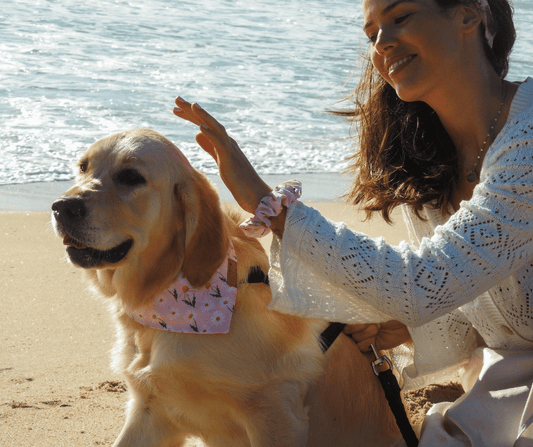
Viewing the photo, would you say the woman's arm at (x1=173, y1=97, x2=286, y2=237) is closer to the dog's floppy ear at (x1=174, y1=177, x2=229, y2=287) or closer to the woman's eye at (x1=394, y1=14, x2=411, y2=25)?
the dog's floppy ear at (x1=174, y1=177, x2=229, y2=287)

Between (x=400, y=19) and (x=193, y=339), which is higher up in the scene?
(x=400, y=19)

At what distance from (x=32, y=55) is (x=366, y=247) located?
970 centimetres

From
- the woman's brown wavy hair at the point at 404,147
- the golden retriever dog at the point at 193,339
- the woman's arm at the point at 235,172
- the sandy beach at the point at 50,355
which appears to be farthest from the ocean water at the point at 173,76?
the woman's arm at the point at 235,172

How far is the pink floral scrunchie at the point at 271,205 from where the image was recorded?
2.00 metres

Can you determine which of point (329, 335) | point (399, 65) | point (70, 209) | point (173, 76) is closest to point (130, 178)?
point (70, 209)

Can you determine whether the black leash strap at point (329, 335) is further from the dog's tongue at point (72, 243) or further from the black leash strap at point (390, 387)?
the dog's tongue at point (72, 243)

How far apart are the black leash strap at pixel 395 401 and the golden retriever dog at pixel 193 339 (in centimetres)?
6

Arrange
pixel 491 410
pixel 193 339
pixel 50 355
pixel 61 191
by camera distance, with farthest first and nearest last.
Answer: pixel 61 191 → pixel 50 355 → pixel 193 339 → pixel 491 410

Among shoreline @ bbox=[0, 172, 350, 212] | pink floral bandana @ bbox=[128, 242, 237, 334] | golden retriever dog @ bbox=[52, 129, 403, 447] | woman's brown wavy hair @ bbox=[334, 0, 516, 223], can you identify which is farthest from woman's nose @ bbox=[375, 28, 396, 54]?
shoreline @ bbox=[0, 172, 350, 212]

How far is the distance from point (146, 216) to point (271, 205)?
0.62 m

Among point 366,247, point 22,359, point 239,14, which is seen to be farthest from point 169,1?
point 366,247

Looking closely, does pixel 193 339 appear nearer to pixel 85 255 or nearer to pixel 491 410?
pixel 85 255

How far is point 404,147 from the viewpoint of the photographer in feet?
8.82

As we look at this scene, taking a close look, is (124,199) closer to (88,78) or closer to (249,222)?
(249,222)
